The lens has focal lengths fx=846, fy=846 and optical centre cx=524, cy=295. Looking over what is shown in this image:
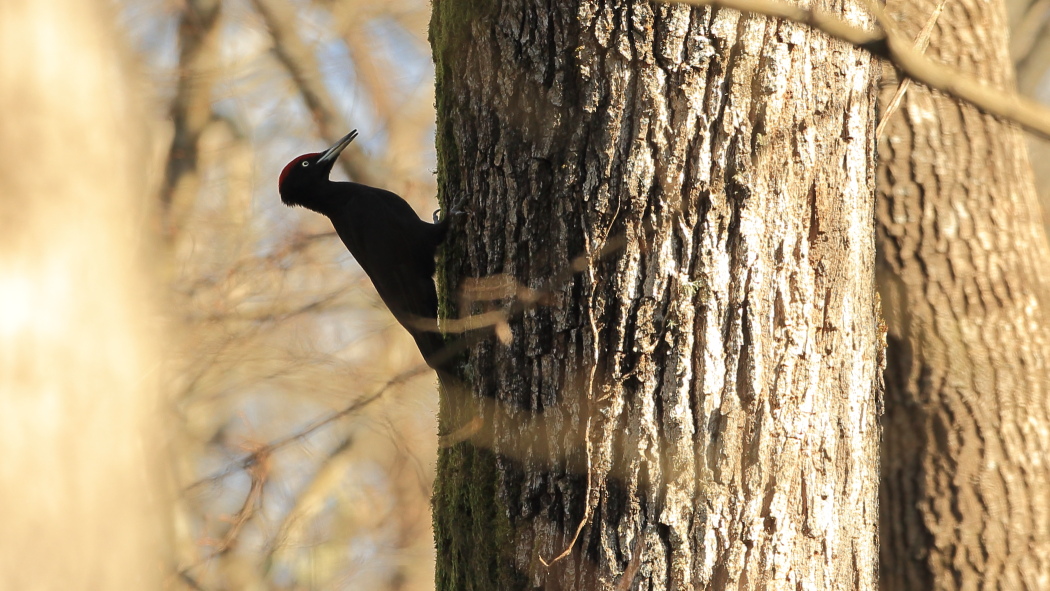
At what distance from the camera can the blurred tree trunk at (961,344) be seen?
3740 mm

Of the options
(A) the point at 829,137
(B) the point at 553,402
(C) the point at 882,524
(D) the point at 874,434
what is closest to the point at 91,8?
(B) the point at 553,402

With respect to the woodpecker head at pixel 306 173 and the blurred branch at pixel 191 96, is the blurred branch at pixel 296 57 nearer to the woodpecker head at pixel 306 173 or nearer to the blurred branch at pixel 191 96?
the blurred branch at pixel 191 96

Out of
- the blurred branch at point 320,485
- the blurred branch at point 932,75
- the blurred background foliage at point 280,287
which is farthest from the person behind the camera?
the blurred branch at point 320,485

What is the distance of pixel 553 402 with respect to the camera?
87.6 inches

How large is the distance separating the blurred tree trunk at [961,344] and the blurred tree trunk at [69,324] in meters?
3.16

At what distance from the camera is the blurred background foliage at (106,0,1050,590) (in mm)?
6594

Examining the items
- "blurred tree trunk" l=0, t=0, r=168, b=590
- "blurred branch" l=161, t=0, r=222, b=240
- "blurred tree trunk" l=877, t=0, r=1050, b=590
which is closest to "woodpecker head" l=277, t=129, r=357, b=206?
"blurred tree trunk" l=0, t=0, r=168, b=590

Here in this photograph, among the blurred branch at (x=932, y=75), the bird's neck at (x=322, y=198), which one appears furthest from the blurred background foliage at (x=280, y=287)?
the blurred branch at (x=932, y=75)

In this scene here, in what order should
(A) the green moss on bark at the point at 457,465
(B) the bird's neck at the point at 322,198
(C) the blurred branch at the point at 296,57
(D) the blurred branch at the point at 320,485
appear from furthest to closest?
(C) the blurred branch at the point at 296,57
(D) the blurred branch at the point at 320,485
(B) the bird's neck at the point at 322,198
(A) the green moss on bark at the point at 457,465

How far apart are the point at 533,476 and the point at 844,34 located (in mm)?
1490

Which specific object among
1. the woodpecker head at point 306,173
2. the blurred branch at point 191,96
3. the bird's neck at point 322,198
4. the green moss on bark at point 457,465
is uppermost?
the blurred branch at point 191,96

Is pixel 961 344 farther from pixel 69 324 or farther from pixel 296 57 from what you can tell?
pixel 296 57

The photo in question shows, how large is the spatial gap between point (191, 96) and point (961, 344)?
299 inches

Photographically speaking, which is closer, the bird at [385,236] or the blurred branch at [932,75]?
the blurred branch at [932,75]
